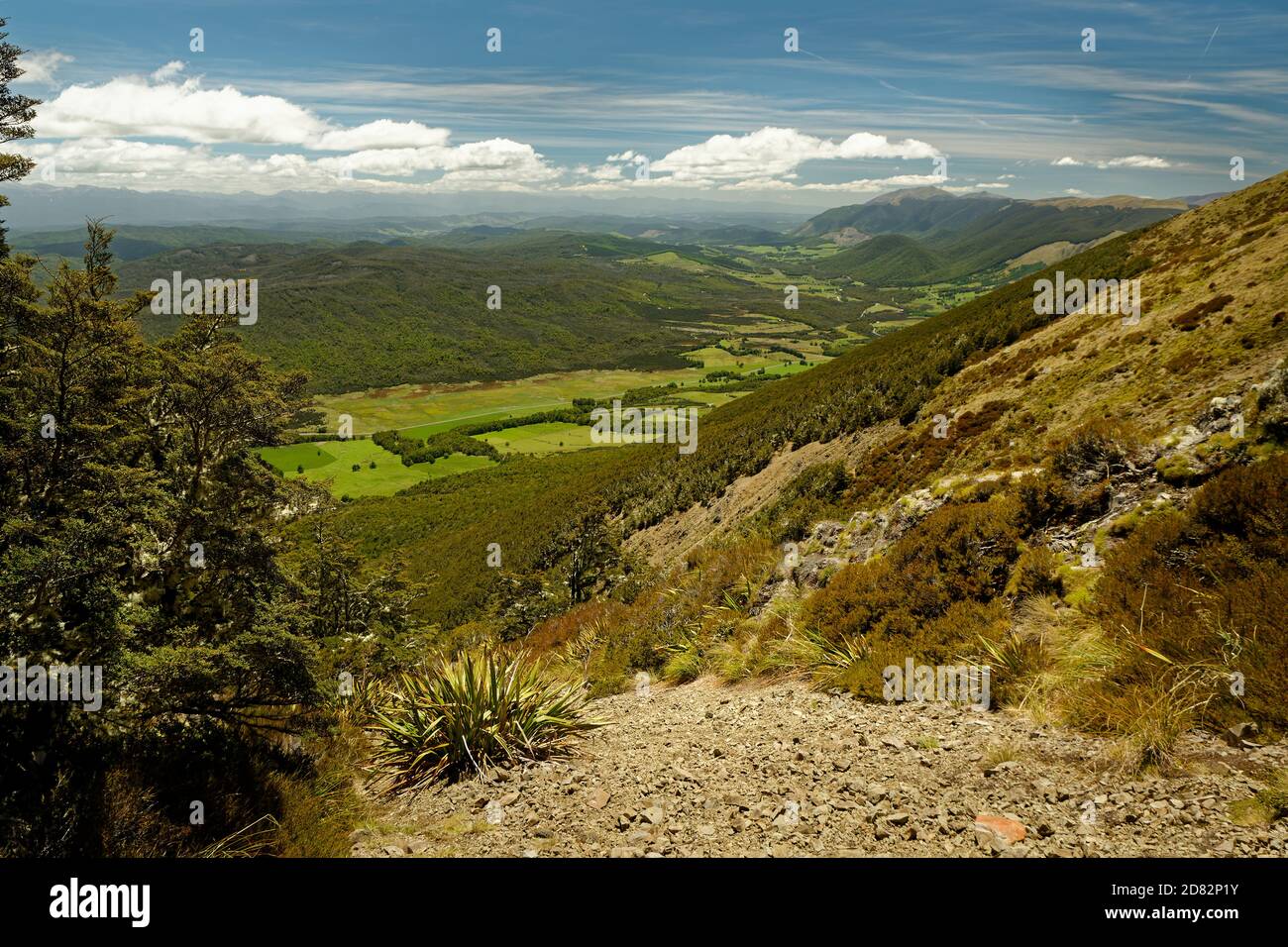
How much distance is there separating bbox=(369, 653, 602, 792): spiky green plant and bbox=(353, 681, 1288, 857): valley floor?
326 mm

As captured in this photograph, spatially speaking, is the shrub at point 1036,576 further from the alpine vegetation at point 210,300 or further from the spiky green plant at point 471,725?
the alpine vegetation at point 210,300

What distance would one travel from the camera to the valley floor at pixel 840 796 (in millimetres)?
3779

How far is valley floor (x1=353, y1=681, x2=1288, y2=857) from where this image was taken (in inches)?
149

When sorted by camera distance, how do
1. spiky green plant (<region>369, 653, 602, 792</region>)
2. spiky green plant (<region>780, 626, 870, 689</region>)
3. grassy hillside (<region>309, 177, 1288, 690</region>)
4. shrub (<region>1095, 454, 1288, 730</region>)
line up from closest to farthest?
shrub (<region>1095, 454, 1288, 730</region>) → spiky green plant (<region>369, 653, 602, 792</region>) → spiky green plant (<region>780, 626, 870, 689</region>) → grassy hillside (<region>309, 177, 1288, 690</region>)

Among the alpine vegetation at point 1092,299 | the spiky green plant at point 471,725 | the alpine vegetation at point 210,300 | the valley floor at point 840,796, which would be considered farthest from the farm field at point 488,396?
the valley floor at point 840,796

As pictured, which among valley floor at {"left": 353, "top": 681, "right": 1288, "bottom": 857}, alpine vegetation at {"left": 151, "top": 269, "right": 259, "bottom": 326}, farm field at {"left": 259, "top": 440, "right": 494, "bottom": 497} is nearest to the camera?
valley floor at {"left": 353, "top": 681, "right": 1288, "bottom": 857}

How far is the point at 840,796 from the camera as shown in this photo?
484cm

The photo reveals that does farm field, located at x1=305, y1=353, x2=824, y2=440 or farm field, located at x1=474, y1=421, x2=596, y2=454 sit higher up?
farm field, located at x1=305, y1=353, x2=824, y2=440

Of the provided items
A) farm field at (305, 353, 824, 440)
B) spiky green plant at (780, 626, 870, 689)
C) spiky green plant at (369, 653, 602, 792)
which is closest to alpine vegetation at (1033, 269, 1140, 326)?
spiky green plant at (780, 626, 870, 689)

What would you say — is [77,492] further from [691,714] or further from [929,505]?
[929,505]

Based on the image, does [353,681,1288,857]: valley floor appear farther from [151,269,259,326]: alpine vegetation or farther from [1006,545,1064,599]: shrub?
[151,269,259,326]: alpine vegetation

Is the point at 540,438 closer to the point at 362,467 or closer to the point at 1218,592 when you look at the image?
Result: the point at 362,467
